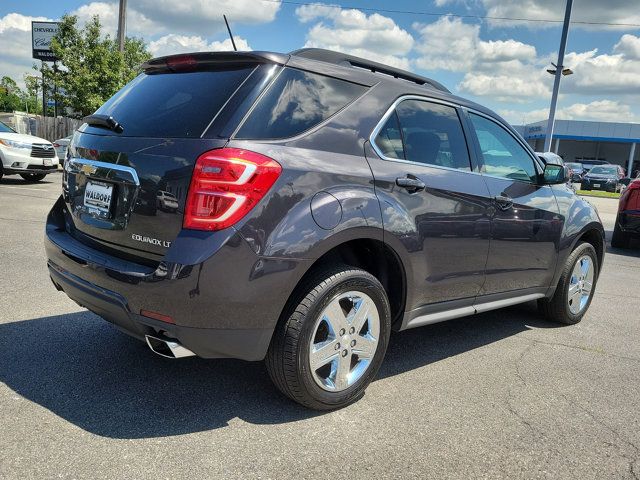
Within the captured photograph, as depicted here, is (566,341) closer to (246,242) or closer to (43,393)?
(246,242)

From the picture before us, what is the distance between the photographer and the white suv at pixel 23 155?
1339 cm

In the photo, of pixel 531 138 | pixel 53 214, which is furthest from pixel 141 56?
pixel 531 138

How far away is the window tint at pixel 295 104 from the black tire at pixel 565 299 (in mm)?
2746

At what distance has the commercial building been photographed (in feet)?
201

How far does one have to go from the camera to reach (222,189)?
254 centimetres

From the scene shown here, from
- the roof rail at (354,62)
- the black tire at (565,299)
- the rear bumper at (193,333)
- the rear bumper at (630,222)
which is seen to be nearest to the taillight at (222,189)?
the rear bumper at (193,333)

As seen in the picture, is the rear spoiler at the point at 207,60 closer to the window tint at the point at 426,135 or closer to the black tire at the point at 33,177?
the window tint at the point at 426,135

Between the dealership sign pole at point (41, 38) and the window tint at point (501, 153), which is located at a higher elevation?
the dealership sign pole at point (41, 38)

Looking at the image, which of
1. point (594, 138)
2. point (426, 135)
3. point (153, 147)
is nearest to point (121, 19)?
point (426, 135)

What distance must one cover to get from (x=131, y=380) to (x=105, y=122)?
1.47 meters

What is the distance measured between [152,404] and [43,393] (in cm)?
60

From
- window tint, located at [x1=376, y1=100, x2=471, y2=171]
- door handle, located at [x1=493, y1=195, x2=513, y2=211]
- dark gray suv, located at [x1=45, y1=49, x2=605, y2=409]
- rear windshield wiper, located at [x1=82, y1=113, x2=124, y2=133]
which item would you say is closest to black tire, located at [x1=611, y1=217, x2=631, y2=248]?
door handle, located at [x1=493, y1=195, x2=513, y2=211]

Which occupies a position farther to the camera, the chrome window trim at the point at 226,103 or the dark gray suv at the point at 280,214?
the chrome window trim at the point at 226,103

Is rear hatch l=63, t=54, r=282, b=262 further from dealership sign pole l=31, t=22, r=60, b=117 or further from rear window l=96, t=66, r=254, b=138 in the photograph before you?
dealership sign pole l=31, t=22, r=60, b=117
